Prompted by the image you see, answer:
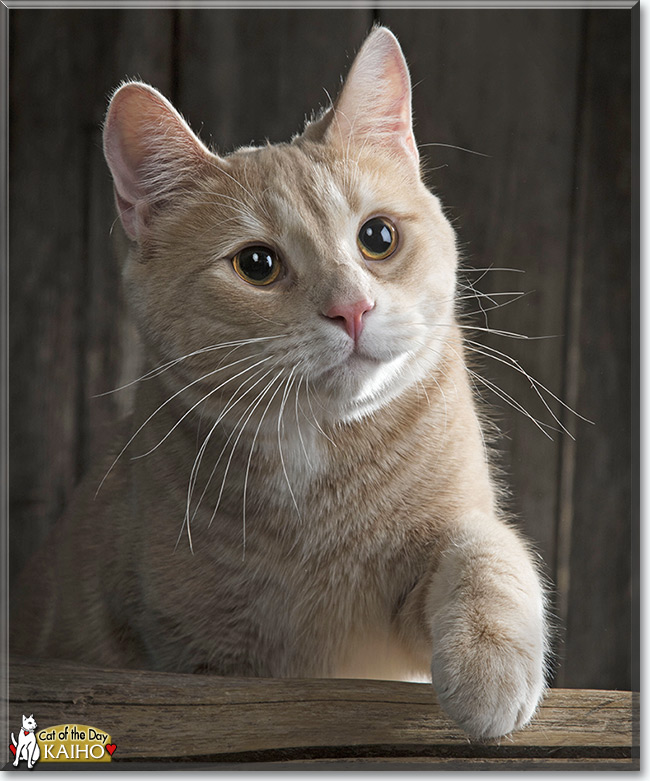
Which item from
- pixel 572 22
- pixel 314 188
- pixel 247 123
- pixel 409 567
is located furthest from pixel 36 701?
pixel 572 22

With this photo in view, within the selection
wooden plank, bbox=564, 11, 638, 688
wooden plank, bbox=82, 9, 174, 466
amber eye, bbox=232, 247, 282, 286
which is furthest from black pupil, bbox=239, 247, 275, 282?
wooden plank, bbox=564, 11, 638, 688

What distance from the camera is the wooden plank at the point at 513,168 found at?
1.36 m

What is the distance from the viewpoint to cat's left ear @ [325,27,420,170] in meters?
1.17

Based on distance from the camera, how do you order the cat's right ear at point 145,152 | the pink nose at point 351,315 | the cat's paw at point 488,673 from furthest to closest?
the cat's right ear at point 145,152 < the pink nose at point 351,315 < the cat's paw at point 488,673

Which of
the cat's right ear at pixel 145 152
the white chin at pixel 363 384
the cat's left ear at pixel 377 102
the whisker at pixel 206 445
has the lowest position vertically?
the whisker at pixel 206 445

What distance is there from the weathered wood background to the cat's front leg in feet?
1.13

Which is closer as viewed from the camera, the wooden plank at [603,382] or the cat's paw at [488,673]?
the cat's paw at [488,673]

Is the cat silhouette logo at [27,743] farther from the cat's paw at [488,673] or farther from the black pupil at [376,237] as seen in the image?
the black pupil at [376,237]

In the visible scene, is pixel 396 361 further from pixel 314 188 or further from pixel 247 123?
pixel 247 123

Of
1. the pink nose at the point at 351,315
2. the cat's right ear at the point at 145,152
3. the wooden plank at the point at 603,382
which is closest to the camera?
the pink nose at the point at 351,315

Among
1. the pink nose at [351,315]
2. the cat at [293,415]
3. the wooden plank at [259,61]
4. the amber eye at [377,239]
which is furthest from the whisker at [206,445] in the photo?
the wooden plank at [259,61]

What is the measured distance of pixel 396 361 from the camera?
1.09 meters

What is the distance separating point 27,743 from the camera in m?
1.02

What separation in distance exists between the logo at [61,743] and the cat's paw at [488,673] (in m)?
0.43
